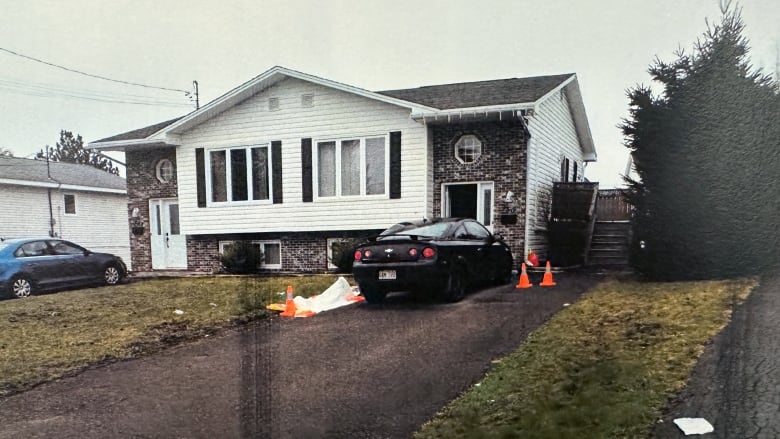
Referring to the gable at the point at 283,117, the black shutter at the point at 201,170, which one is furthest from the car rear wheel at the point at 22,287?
the black shutter at the point at 201,170

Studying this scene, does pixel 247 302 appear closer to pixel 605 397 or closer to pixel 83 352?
pixel 83 352

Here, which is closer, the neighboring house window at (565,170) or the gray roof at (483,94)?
the gray roof at (483,94)

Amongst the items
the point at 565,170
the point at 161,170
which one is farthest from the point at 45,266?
the point at 565,170

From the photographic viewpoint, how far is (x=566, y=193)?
847cm

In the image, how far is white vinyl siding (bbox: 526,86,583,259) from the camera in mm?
8297

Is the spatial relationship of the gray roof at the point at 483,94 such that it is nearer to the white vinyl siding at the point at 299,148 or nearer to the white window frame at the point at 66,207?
the white vinyl siding at the point at 299,148

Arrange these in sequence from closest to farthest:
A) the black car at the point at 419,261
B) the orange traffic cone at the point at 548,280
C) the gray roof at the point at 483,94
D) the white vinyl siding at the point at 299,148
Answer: the white vinyl siding at the point at 299,148
the black car at the point at 419,261
the orange traffic cone at the point at 548,280
the gray roof at the point at 483,94

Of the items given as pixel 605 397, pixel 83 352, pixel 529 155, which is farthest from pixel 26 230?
pixel 529 155

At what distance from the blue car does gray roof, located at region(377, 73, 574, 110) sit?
500 cm

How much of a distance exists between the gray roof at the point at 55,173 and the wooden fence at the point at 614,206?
3.14 m

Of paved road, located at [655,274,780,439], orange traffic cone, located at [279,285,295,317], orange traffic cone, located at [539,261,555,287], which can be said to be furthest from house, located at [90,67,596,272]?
paved road, located at [655,274,780,439]

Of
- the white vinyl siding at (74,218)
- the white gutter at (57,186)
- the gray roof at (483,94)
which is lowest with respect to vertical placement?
the white vinyl siding at (74,218)

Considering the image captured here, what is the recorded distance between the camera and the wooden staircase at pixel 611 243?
3.53m

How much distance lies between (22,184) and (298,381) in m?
2.17
